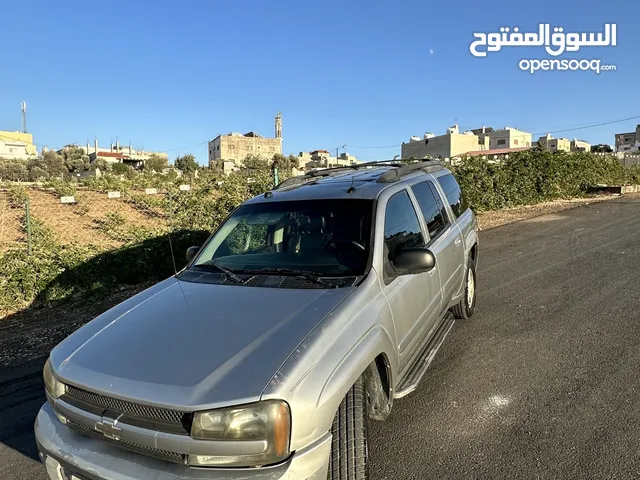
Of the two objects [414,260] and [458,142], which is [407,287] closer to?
[414,260]

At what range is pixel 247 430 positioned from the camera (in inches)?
72.5

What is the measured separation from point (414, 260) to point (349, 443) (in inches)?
48.5

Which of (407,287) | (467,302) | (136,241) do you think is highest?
(407,287)

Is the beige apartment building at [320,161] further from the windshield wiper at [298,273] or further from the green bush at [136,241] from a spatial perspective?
the windshield wiper at [298,273]

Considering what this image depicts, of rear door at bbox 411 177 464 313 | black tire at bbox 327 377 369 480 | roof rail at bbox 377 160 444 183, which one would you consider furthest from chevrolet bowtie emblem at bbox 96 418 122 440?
rear door at bbox 411 177 464 313

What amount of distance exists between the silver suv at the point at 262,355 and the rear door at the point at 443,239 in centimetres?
32

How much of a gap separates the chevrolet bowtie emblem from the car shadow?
1457 mm

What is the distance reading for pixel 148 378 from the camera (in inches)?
78.7

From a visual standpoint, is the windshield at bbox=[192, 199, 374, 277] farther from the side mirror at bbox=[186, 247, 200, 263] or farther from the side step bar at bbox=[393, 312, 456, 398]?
the side step bar at bbox=[393, 312, 456, 398]

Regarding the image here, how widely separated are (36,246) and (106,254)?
42.1 inches

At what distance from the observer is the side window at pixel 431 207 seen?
4.02 m

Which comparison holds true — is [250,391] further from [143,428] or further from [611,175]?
[611,175]

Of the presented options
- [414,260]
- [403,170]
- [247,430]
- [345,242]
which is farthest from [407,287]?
[247,430]

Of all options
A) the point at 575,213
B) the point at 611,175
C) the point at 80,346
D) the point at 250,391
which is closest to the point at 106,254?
the point at 80,346
